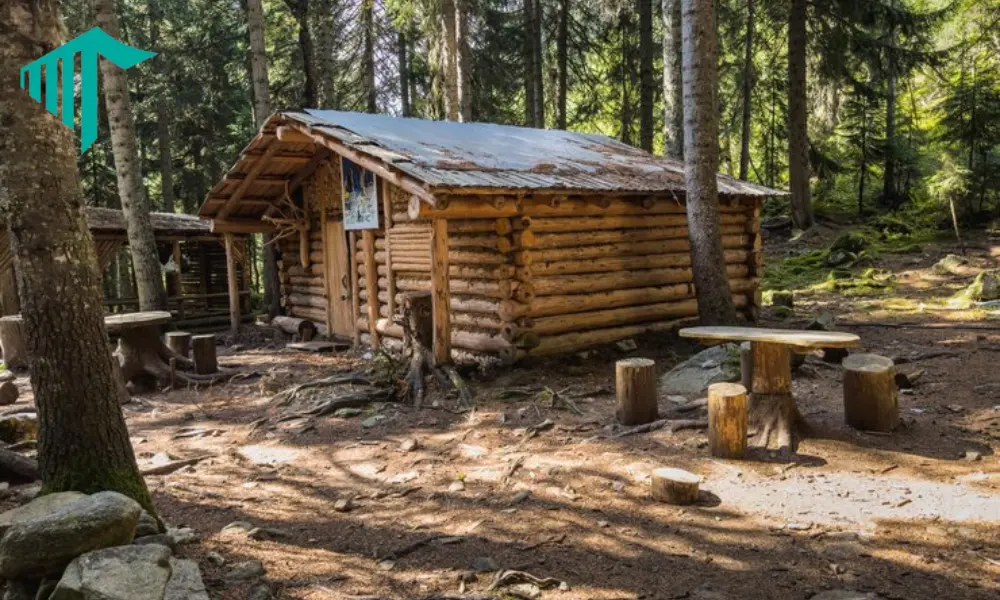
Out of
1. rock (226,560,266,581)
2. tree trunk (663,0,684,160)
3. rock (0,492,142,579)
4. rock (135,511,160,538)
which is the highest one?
tree trunk (663,0,684,160)

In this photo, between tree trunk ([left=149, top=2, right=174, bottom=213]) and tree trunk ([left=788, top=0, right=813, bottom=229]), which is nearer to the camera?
tree trunk ([left=788, top=0, right=813, bottom=229])

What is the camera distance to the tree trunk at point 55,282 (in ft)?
13.3

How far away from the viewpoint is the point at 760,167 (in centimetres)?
3231

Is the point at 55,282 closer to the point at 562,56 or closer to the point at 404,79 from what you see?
the point at 562,56

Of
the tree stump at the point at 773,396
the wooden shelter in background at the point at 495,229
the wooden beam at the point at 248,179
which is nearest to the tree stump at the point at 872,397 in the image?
the tree stump at the point at 773,396

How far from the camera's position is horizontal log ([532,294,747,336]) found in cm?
1044

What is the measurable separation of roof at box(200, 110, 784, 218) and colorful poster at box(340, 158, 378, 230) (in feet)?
2.87

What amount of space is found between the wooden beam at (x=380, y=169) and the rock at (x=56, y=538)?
5722mm

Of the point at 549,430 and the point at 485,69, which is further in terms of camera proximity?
the point at 485,69

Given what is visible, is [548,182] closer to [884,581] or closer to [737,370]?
[737,370]

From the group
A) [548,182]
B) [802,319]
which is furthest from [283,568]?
[802,319]

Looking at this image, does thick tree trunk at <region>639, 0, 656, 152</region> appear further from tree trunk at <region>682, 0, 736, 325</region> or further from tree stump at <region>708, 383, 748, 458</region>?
tree stump at <region>708, 383, 748, 458</region>

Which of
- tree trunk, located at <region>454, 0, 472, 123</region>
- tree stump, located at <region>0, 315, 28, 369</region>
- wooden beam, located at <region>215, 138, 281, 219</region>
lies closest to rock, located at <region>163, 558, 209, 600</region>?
wooden beam, located at <region>215, 138, 281, 219</region>

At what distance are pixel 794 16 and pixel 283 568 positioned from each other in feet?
68.5
